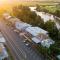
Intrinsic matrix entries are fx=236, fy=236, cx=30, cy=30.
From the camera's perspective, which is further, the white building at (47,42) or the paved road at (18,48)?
the white building at (47,42)

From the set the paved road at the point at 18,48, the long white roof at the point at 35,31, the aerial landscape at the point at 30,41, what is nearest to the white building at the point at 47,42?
the aerial landscape at the point at 30,41

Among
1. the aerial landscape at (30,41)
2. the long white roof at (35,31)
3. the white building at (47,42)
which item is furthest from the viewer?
the long white roof at (35,31)

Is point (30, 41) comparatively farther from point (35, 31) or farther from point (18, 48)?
point (35, 31)

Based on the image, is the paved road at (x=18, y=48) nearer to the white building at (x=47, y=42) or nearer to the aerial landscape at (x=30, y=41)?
the aerial landscape at (x=30, y=41)

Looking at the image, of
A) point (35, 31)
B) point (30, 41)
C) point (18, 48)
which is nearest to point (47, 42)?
point (30, 41)

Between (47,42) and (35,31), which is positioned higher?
(47,42)

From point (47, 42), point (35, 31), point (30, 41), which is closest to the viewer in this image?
point (47, 42)

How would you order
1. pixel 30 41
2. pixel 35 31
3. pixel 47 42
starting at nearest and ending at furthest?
pixel 47 42, pixel 30 41, pixel 35 31

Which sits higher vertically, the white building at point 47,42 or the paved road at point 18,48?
the white building at point 47,42

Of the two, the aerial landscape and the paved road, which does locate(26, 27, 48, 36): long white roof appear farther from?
the paved road
